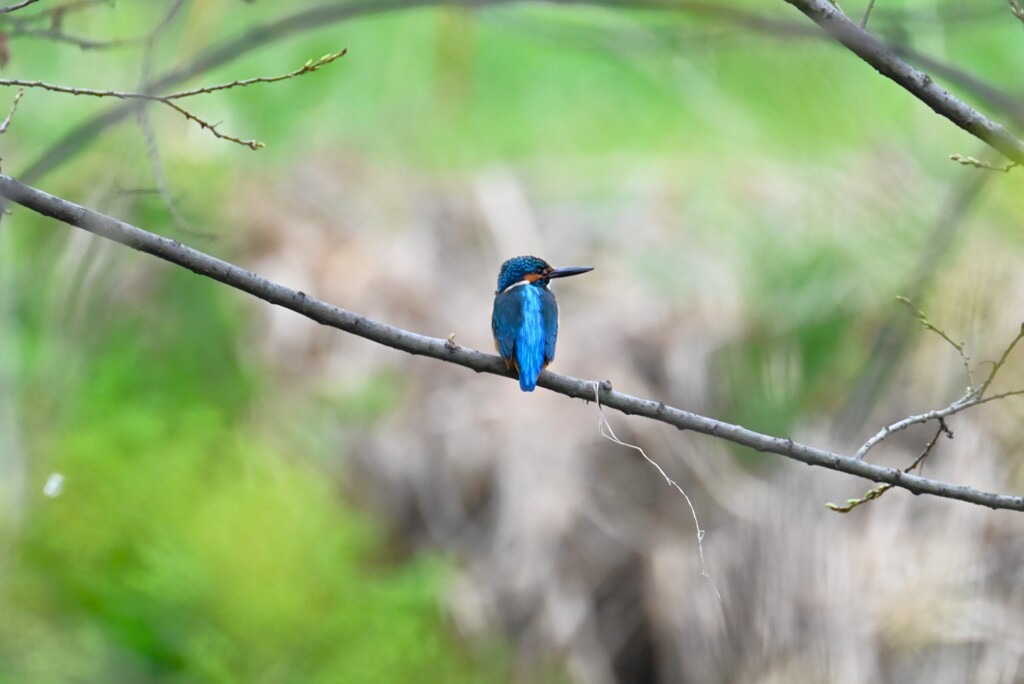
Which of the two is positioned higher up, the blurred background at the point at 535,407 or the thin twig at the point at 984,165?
the blurred background at the point at 535,407

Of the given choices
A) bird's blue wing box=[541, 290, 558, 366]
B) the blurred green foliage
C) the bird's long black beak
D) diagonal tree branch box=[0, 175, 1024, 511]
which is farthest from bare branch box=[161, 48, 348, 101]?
the blurred green foliage

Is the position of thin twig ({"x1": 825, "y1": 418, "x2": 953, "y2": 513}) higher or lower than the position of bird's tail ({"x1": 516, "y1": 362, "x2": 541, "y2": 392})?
lower

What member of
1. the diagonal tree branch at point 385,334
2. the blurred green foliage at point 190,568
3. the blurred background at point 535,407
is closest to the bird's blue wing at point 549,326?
the diagonal tree branch at point 385,334

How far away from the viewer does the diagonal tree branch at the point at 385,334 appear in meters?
1.29

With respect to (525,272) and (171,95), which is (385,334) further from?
(525,272)

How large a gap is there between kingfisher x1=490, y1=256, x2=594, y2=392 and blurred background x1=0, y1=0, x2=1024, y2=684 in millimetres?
705

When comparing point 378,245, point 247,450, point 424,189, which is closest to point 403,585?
point 247,450

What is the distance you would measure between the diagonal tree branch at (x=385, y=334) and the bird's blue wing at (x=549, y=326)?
51 cm

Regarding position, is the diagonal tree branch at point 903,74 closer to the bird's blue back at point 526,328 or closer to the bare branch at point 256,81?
the bare branch at point 256,81

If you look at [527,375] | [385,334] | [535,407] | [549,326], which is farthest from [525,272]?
[535,407]

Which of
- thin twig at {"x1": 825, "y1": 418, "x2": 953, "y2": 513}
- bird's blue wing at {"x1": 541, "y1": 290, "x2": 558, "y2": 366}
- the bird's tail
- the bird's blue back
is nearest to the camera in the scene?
thin twig at {"x1": 825, "y1": 418, "x2": 953, "y2": 513}

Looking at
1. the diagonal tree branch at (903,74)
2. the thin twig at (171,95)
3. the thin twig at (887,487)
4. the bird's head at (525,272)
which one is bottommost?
the thin twig at (887,487)

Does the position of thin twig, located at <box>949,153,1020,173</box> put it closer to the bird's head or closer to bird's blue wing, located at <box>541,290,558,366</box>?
bird's blue wing, located at <box>541,290,558,366</box>

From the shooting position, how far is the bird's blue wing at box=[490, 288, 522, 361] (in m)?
1.99
